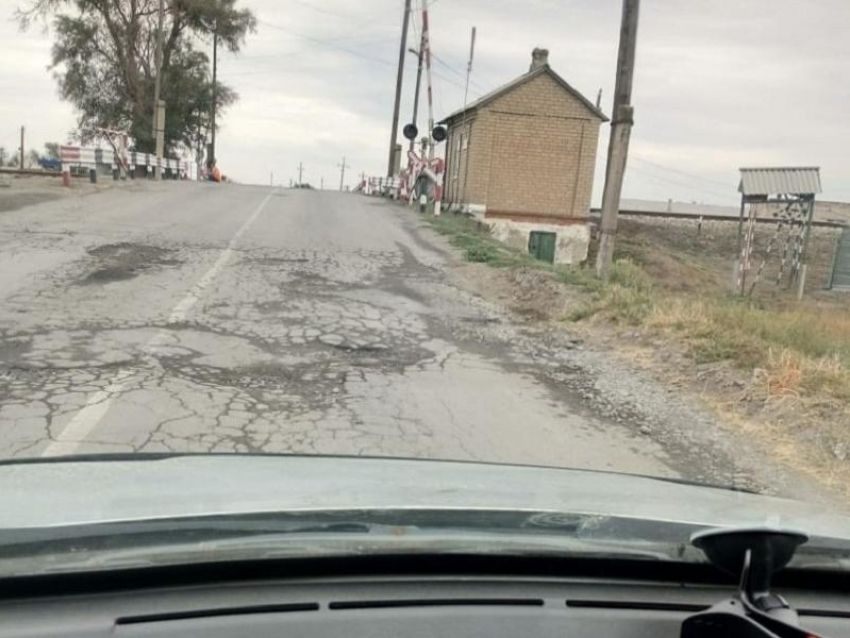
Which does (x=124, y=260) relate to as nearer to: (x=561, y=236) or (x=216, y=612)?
(x=216, y=612)

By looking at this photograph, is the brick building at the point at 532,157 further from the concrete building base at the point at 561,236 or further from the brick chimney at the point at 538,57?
the brick chimney at the point at 538,57

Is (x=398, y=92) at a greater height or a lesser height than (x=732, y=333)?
greater

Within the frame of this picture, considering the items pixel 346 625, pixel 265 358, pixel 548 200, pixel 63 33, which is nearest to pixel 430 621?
pixel 346 625

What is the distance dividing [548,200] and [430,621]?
28.0m

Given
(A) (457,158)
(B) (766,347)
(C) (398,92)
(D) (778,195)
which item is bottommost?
(B) (766,347)

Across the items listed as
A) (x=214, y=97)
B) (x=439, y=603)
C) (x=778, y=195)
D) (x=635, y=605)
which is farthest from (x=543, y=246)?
(x=214, y=97)

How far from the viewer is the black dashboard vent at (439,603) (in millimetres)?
1528

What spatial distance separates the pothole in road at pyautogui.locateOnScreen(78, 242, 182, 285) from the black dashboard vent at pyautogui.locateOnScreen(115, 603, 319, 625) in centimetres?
898

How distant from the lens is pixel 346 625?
1.46 metres

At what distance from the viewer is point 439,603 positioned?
1.56 metres

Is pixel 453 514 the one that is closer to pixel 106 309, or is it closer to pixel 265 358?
pixel 265 358

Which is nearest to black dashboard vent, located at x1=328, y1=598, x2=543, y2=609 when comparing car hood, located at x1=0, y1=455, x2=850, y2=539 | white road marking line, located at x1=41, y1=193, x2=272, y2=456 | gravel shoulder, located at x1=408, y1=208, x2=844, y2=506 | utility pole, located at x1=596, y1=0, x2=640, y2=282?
car hood, located at x1=0, y1=455, x2=850, y2=539

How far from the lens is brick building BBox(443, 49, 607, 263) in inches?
1097

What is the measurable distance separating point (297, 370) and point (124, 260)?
5.88m
